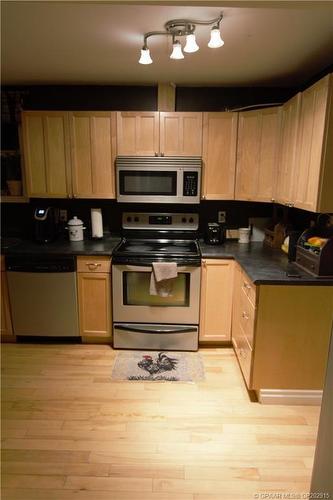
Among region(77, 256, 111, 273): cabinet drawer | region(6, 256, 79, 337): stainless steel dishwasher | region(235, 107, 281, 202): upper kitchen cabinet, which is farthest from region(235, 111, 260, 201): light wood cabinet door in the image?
region(6, 256, 79, 337): stainless steel dishwasher

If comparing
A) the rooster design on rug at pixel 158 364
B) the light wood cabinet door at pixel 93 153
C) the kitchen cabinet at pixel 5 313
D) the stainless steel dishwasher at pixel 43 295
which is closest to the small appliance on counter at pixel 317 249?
the rooster design on rug at pixel 158 364

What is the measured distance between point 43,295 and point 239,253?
5.88ft

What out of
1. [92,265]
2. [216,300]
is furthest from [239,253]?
[92,265]

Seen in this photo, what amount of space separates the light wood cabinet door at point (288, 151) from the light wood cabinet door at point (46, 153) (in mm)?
1937

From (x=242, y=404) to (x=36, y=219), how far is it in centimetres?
237

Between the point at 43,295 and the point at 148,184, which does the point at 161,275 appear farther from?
the point at 43,295

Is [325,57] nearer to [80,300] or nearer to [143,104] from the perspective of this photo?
[143,104]

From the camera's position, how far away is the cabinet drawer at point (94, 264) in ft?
9.05

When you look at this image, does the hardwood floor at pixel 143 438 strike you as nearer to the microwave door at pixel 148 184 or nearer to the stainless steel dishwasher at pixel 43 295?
the stainless steel dishwasher at pixel 43 295

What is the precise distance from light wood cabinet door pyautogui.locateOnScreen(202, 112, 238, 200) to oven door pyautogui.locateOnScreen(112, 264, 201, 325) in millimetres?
893

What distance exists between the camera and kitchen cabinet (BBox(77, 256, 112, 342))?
109 inches

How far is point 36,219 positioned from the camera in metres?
2.96

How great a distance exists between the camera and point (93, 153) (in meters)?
2.96

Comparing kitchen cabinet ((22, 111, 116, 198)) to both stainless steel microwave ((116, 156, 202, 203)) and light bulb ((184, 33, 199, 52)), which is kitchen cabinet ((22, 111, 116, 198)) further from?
light bulb ((184, 33, 199, 52))
